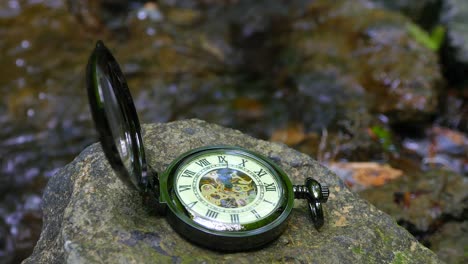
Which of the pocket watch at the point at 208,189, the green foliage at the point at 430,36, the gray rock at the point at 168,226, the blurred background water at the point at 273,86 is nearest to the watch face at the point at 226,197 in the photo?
the pocket watch at the point at 208,189

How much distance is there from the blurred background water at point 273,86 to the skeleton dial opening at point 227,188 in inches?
79.5

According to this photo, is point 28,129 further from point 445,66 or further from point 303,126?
point 445,66

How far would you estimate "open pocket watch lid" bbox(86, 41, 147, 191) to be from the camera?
2.11 m

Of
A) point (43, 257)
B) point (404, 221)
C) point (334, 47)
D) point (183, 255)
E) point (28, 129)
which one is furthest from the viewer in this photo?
point (334, 47)

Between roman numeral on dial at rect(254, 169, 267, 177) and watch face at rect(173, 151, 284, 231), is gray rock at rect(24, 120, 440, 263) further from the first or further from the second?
roman numeral on dial at rect(254, 169, 267, 177)

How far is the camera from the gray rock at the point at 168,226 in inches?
99.0

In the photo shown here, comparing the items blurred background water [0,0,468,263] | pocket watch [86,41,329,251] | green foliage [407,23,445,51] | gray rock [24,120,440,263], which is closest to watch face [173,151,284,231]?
pocket watch [86,41,329,251]

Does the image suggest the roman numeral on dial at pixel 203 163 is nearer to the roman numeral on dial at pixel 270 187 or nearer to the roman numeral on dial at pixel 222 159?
the roman numeral on dial at pixel 222 159

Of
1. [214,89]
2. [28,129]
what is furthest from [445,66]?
[28,129]

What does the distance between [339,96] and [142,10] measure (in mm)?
3854

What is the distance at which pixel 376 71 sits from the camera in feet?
21.5

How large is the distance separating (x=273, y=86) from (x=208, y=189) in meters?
4.31

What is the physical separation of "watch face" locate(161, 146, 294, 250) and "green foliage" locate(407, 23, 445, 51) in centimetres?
487

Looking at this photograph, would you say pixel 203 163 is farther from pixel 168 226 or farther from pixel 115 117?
pixel 115 117
